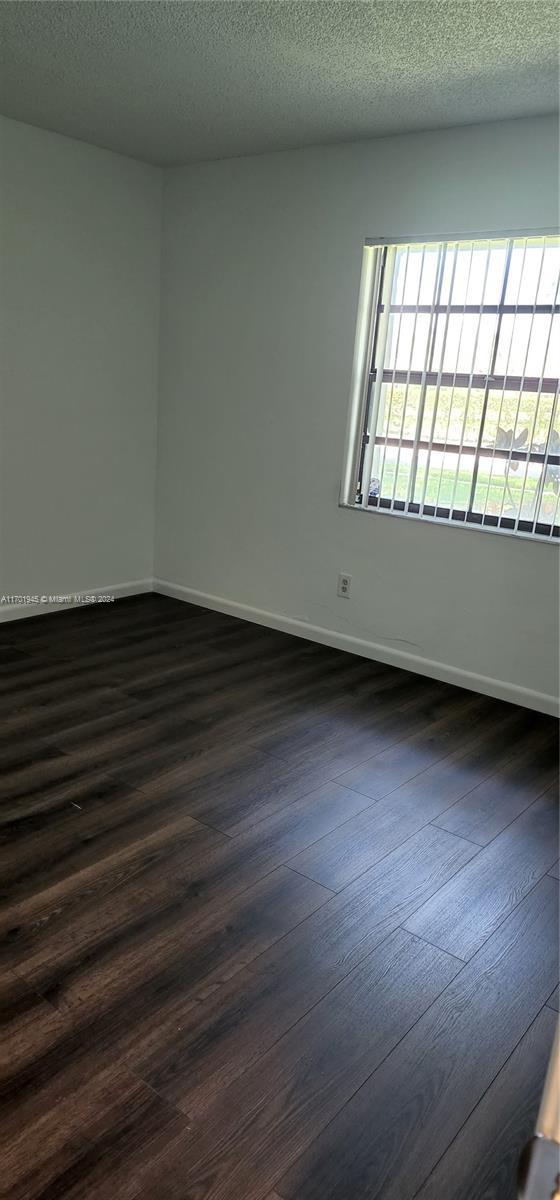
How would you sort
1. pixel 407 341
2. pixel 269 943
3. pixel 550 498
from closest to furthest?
pixel 269 943 < pixel 550 498 < pixel 407 341

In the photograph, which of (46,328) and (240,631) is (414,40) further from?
(240,631)

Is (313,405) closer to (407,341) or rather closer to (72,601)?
(407,341)

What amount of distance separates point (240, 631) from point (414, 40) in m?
2.83

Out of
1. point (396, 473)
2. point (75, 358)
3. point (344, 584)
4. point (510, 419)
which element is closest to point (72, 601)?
point (75, 358)

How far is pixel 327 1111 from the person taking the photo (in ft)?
5.10

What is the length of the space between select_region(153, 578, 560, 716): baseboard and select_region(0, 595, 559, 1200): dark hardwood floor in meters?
0.12

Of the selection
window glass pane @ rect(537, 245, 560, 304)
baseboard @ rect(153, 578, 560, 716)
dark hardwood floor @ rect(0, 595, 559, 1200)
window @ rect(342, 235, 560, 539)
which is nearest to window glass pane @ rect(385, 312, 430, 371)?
window @ rect(342, 235, 560, 539)

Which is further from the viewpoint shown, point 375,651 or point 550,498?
point 375,651

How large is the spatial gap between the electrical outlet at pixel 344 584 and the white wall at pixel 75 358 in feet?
4.82

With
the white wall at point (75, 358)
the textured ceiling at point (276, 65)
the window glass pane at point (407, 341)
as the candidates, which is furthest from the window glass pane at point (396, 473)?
the white wall at point (75, 358)

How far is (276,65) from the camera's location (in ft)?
9.36

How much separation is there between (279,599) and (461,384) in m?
1.57

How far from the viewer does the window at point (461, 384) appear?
3.32 m

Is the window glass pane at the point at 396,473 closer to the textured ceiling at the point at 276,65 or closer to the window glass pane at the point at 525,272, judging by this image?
the window glass pane at the point at 525,272
